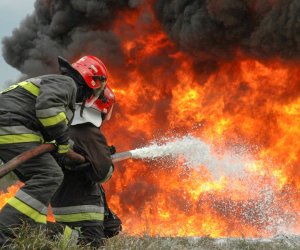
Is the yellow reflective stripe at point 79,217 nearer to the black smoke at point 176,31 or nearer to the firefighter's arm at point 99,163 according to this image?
the firefighter's arm at point 99,163

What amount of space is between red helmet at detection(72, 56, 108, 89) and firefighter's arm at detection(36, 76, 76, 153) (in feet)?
1.53

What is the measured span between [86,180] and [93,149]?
36 centimetres

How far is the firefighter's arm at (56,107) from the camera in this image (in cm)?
403

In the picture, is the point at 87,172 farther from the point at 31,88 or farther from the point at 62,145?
the point at 31,88

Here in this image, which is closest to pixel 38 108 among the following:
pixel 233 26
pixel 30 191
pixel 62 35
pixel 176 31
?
pixel 30 191

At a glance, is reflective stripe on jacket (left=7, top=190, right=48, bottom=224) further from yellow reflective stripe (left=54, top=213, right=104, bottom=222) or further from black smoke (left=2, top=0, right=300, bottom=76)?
black smoke (left=2, top=0, right=300, bottom=76)

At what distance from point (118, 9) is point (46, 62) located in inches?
105

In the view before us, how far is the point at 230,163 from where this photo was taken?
10.6m

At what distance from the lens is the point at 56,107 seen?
4.06 m

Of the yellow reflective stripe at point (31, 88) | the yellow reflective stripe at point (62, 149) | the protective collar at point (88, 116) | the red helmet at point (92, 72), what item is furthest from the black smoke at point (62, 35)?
the yellow reflective stripe at point (62, 149)

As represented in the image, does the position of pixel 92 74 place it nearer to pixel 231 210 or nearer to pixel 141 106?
pixel 231 210

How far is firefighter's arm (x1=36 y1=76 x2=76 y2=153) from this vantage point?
13.2 feet

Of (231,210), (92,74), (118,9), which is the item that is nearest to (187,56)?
(118,9)

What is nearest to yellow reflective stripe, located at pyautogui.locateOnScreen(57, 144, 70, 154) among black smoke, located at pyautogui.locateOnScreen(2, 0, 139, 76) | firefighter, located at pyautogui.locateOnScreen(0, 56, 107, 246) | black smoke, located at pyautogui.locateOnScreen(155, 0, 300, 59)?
firefighter, located at pyautogui.locateOnScreen(0, 56, 107, 246)
